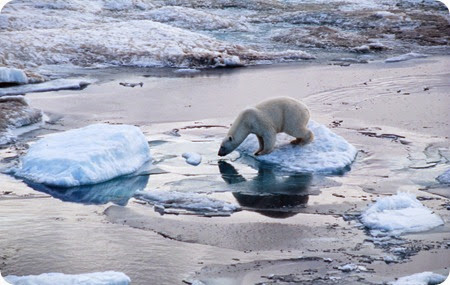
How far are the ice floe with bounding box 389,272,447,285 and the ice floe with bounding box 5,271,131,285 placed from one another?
236 centimetres

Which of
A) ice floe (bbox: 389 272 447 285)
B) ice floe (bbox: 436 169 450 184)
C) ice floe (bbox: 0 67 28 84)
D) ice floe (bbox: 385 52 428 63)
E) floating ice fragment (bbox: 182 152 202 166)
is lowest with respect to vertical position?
ice floe (bbox: 385 52 428 63)

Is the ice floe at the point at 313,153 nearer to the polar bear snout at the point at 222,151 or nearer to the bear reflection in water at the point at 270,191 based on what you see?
the bear reflection in water at the point at 270,191

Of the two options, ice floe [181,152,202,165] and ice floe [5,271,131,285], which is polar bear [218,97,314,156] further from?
ice floe [5,271,131,285]

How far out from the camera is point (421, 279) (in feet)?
20.8

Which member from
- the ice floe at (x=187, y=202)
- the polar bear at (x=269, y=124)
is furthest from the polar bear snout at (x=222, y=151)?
the ice floe at (x=187, y=202)

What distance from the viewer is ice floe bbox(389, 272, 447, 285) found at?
20.7 feet

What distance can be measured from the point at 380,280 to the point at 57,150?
5474 millimetres

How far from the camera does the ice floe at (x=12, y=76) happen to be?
1708 centimetres

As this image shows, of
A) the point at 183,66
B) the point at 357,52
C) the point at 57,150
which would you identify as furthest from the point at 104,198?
the point at 357,52

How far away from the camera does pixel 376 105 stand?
15031 mm

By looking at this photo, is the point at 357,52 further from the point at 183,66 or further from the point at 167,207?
the point at 167,207

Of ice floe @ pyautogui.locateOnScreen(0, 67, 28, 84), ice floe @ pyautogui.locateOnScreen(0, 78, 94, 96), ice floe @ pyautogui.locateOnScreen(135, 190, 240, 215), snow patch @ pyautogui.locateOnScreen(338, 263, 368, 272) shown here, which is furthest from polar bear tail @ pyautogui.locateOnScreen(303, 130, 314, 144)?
ice floe @ pyautogui.locateOnScreen(0, 67, 28, 84)

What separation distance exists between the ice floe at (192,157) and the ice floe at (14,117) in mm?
3017

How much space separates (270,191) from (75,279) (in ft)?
12.1
